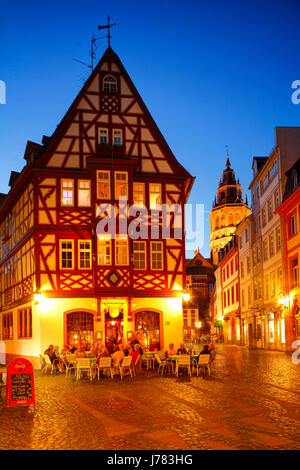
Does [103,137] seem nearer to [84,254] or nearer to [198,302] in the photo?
[84,254]

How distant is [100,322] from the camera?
99.0ft

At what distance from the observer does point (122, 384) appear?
19250mm

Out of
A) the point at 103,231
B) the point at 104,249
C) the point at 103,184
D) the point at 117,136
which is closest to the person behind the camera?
the point at 103,231

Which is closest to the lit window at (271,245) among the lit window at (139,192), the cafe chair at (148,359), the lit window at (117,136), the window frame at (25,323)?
the lit window at (139,192)

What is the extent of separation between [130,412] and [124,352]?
35.6 ft

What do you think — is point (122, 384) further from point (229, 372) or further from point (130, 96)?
point (130, 96)

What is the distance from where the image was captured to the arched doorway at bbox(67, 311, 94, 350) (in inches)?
1171

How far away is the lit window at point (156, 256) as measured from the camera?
31516 millimetres

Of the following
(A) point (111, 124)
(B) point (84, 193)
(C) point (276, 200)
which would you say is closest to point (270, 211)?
(C) point (276, 200)

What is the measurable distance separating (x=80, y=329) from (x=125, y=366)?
27.9 ft

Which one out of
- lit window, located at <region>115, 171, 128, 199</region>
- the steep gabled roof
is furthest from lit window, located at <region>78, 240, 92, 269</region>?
the steep gabled roof

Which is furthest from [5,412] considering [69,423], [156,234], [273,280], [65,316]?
[273,280]

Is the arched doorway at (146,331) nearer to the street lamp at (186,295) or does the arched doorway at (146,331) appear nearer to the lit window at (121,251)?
the street lamp at (186,295)

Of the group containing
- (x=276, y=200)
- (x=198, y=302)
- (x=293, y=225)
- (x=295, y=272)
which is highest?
(x=276, y=200)
